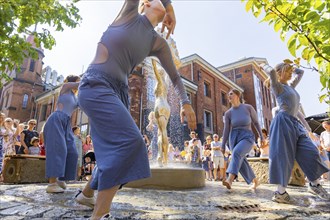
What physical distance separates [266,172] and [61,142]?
511cm

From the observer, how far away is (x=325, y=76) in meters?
1.55

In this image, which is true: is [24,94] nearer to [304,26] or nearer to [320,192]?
[320,192]

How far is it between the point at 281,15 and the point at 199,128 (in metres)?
19.5

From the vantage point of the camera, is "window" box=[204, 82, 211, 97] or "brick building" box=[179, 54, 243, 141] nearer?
"brick building" box=[179, 54, 243, 141]

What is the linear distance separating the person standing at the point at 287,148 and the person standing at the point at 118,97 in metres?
1.72

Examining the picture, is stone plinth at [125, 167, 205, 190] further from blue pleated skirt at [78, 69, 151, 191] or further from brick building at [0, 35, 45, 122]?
brick building at [0, 35, 45, 122]

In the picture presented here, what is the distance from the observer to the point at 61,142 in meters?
3.47

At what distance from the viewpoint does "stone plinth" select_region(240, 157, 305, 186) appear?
6043 mm

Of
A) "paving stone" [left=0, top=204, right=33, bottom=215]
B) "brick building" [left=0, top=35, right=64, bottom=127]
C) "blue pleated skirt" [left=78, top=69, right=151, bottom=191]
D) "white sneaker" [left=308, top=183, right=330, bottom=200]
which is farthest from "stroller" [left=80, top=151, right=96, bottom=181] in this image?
"brick building" [left=0, top=35, right=64, bottom=127]

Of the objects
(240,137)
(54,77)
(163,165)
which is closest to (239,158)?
(240,137)

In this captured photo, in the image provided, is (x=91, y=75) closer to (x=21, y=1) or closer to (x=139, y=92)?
(x=21, y=1)

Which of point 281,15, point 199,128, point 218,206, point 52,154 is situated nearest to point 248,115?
point 218,206

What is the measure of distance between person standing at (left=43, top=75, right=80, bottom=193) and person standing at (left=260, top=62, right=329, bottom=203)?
274 cm

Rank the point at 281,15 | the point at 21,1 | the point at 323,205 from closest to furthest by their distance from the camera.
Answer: the point at 281,15, the point at 323,205, the point at 21,1
